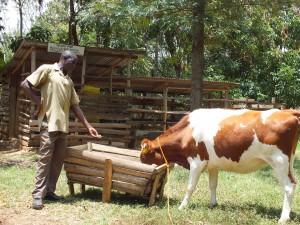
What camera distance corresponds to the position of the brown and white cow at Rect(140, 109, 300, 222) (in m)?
4.84

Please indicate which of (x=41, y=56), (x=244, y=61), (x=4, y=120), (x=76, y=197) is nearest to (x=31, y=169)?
(x=76, y=197)

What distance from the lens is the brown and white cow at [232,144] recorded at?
4840 mm

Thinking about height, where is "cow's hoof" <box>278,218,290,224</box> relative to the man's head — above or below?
below

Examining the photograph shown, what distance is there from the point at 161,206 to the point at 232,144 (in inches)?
48.3

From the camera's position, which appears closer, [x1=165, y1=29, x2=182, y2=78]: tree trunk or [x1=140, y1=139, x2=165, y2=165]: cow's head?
[x1=140, y1=139, x2=165, y2=165]: cow's head

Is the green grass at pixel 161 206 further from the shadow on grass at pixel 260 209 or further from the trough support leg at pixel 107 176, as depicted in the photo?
the trough support leg at pixel 107 176

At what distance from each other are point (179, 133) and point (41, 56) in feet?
27.2

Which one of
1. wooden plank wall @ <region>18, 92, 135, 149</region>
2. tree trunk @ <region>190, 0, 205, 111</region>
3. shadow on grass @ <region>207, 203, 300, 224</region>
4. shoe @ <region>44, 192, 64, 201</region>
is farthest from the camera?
wooden plank wall @ <region>18, 92, 135, 149</region>

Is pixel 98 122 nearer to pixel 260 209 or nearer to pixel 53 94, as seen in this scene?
pixel 53 94

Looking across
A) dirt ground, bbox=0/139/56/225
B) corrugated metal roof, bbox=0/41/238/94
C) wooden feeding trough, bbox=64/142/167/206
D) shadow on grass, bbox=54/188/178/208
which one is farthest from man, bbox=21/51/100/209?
corrugated metal roof, bbox=0/41/238/94

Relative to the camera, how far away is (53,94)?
531 centimetres

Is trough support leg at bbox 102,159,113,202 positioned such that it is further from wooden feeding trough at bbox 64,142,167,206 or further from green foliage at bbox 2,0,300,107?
green foliage at bbox 2,0,300,107

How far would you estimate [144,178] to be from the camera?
17.4 ft

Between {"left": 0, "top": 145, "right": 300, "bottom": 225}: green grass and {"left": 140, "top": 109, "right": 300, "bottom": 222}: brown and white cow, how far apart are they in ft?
1.14
